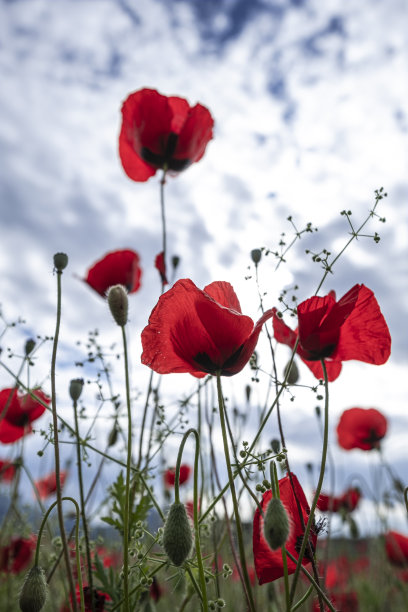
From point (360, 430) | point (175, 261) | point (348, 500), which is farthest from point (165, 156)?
point (348, 500)

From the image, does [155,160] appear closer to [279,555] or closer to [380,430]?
[279,555]

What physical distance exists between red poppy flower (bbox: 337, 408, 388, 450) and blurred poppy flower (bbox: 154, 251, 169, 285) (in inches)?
61.6

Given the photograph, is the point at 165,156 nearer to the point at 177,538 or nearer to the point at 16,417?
the point at 16,417

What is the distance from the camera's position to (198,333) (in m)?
1.16

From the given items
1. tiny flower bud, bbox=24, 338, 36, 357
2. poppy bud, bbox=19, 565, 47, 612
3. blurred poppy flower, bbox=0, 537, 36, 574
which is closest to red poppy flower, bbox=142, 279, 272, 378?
poppy bud, bbox=19, 565, 47, 612

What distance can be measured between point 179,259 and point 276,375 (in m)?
1.09

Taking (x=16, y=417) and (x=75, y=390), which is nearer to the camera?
(x=75, y=390)

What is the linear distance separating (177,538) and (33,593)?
1.22 ft

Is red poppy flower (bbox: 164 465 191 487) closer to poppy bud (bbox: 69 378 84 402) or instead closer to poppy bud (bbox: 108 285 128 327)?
poppy bud (bbox: 69 378 84 402)

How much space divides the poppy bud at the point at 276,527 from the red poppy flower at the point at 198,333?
0.36 meters

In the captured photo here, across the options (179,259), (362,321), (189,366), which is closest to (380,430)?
(179,259)

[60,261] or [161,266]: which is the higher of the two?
[161,266]

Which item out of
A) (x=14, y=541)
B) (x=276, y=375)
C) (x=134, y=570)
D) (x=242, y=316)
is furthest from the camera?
(x=14, y=541)

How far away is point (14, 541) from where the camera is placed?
274cm
